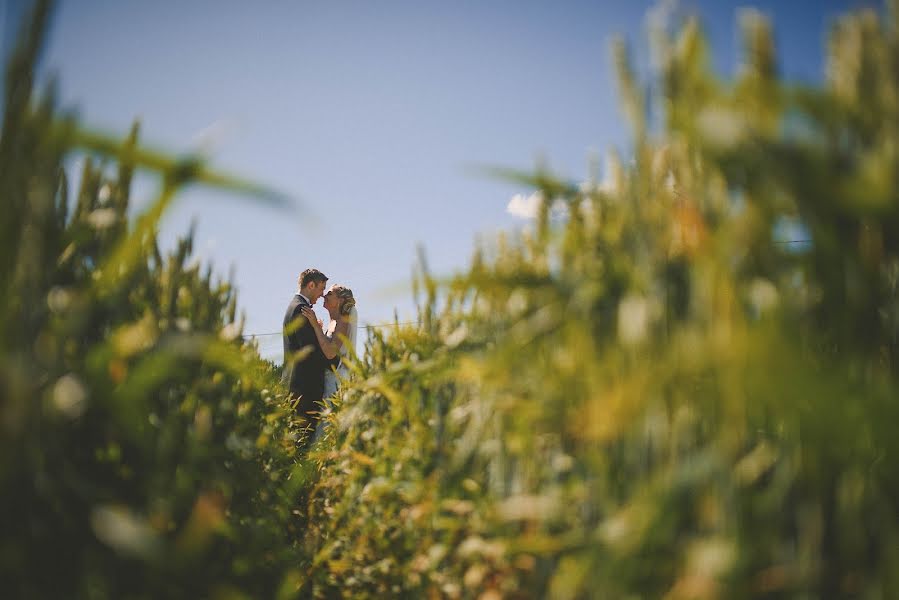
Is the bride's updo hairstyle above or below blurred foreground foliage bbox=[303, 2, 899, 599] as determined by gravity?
above

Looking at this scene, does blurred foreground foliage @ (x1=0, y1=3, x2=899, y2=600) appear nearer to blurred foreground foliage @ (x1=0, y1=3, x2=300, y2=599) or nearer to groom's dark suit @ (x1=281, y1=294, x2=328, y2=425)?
blurred foreground foliage @ (x1=0, y1=3, x2=300, y2=599)

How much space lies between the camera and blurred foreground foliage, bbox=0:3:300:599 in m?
0.67

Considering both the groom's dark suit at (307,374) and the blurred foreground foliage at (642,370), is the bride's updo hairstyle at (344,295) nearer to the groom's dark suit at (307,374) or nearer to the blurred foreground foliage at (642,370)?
the groom's dark suit at (307,374)

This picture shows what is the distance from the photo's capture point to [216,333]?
57.5 inches

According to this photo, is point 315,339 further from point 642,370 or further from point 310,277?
point 642,370

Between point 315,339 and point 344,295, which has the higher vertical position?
point 344,295

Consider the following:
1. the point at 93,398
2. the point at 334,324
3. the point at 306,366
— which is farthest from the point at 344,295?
the point at 93,398

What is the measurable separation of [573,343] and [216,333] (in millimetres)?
1102

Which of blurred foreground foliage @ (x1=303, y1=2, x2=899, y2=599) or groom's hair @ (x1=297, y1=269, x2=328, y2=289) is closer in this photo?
blurred foreground foliage @ (x1=303, y1=2, x2=899, y2=599)

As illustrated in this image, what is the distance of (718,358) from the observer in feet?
1.96

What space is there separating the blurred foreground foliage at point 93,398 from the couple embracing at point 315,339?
Result: 2462 mm

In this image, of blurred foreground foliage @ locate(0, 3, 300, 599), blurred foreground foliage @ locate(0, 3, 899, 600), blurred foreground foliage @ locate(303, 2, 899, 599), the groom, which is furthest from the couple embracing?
blurred foreground foliage @ locate(303, 2, 899, 599)

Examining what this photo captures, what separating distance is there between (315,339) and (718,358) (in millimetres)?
3558

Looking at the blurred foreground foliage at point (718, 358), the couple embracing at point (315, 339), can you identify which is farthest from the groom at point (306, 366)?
the blurred foreground foliage at point (718, 358)
